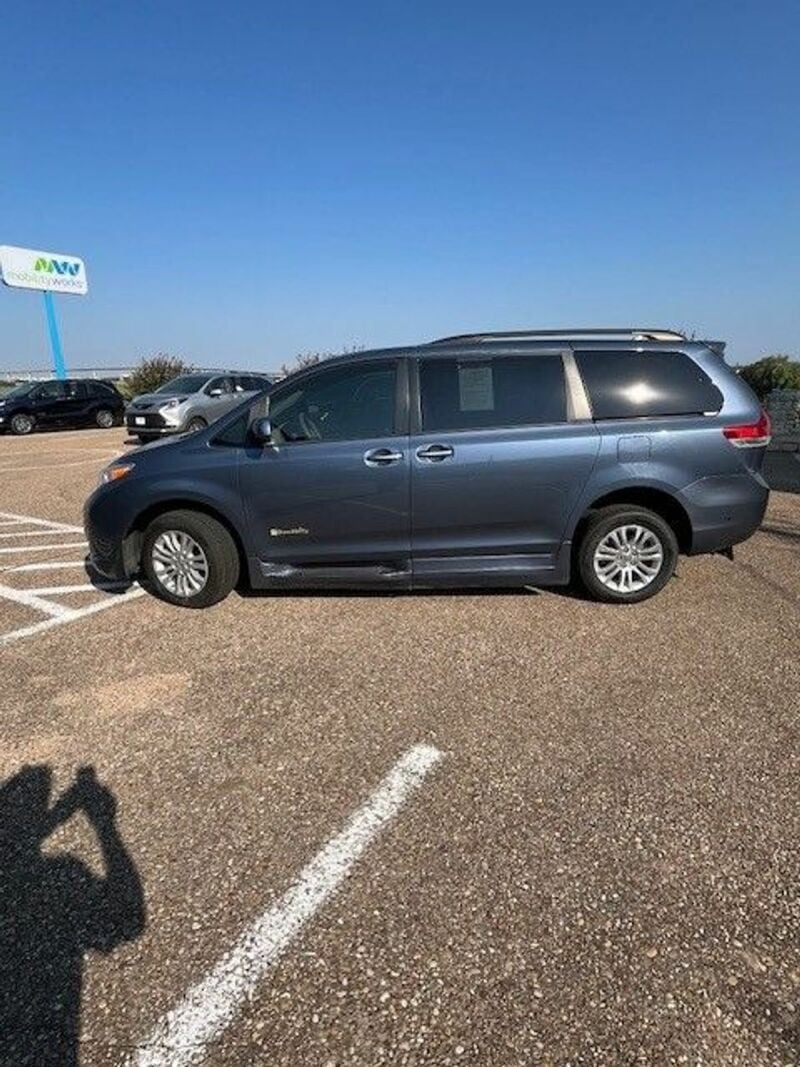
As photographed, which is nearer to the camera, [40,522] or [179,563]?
[179,563]

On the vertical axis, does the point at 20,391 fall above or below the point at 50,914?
above

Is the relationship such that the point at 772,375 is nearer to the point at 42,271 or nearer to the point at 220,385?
the point at 220,385

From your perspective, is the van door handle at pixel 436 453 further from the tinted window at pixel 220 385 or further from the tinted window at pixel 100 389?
the tinted window at pixel 100 389

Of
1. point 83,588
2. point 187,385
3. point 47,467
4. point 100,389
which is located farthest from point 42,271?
point 83,588

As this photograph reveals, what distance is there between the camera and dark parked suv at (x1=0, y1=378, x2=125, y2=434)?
1936 cm

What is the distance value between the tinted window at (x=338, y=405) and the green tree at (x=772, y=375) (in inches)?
570

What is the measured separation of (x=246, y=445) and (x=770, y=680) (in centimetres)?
351

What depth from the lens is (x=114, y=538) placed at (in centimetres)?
455

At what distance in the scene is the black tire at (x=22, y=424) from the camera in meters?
19.4

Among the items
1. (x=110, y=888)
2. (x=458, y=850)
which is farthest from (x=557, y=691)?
(x=110, y=888)

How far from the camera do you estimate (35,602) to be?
4883 mm

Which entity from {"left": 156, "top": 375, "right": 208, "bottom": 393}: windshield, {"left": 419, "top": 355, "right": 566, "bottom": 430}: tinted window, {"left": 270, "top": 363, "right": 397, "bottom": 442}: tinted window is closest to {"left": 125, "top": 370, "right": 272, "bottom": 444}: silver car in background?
{"left": 156, "top": 375, "right": 208, "bottom": 393}: windshield

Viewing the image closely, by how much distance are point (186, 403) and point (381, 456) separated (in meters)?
12.9

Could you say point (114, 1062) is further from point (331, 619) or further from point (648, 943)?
point (331, 619)
